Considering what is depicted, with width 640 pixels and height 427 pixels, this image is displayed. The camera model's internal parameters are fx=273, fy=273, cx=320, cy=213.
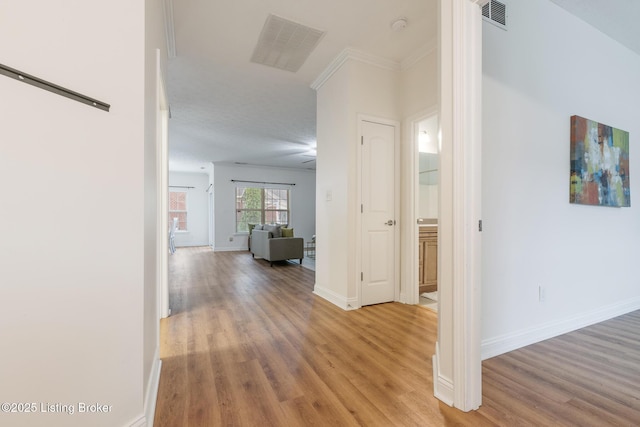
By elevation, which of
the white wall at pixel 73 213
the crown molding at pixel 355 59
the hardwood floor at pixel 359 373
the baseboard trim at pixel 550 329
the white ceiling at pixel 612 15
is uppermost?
the white ceiling at pixel 612 15

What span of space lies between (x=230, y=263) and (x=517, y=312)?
5.29 meters

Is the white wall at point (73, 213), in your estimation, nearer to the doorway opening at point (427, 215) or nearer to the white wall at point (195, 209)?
the doorway opening at point (427, 215)

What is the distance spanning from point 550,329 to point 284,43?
11.7ft

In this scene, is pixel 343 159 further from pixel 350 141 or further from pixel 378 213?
pixel 378 213

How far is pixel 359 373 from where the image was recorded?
67.7 inches

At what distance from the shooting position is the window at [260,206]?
343 inches

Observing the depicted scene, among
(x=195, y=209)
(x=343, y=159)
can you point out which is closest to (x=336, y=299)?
(x=343, y=159)

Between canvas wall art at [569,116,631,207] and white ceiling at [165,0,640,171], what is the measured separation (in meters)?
1.01

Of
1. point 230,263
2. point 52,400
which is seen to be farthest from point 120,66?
point 230,263

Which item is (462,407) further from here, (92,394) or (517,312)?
(92,394)

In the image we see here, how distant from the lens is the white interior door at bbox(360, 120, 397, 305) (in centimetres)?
308

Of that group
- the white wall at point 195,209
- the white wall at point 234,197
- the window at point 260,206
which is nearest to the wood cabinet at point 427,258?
the white wall at point 234,197

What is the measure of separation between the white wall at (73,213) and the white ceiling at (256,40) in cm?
162

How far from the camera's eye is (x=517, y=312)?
2.04m
